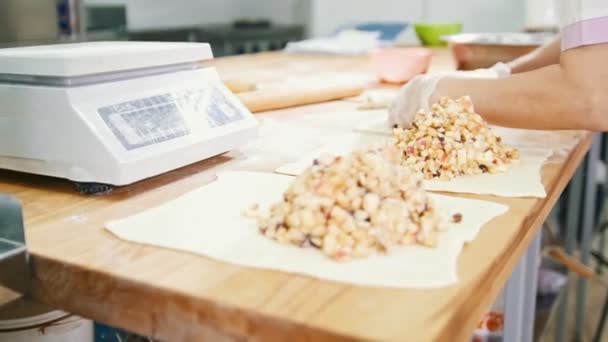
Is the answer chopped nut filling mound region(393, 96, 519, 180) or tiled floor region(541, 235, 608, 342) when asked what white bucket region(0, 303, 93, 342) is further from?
tiled floor region(541, 235, 608, 342)

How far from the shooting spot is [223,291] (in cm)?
59

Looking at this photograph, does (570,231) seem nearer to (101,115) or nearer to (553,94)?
(553,94)

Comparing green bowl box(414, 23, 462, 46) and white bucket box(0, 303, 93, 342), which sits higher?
green bowl box(414, 23, 462, 46)

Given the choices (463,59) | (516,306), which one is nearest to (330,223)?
(516,306)

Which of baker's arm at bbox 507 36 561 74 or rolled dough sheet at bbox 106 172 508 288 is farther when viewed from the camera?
baker's arm at bbox 507 36 561 74

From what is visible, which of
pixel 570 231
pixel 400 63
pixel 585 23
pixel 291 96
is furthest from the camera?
pixel 570 231

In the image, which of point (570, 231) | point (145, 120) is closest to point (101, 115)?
point (145, 120)

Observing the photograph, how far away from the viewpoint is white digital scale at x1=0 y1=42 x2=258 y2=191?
855 mm

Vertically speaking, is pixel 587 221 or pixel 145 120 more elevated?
pixel 145 120

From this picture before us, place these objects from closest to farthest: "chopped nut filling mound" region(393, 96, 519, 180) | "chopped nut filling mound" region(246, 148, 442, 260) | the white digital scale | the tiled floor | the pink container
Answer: "chopped nut filling mound" region(246, 148, 442, 260), the white digital scale, "chopped nut filling mound" region(393, 96, 519, 180), the pink container, the tiled floor

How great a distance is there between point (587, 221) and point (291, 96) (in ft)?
4.81

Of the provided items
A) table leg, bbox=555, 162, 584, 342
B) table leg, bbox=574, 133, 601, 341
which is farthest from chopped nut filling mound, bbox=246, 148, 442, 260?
table leg, bbox=574, 133, 601, 341

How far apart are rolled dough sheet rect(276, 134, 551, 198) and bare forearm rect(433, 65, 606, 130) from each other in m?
0.06

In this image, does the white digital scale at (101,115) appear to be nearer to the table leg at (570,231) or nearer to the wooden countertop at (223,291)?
the wooden countertop at (223,291)
